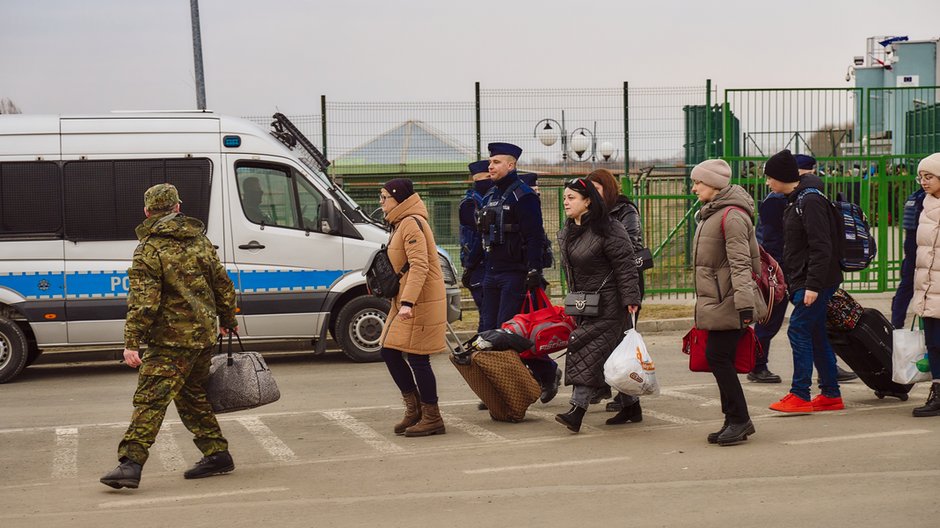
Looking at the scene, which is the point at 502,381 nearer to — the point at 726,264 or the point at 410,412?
the point at 410,412

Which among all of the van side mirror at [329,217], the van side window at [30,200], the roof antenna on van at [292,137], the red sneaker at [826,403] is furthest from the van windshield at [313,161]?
the red sneaker at [826,403]

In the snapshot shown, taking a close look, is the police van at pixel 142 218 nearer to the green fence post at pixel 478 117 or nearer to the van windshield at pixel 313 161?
the van windshield at pixel 313 161

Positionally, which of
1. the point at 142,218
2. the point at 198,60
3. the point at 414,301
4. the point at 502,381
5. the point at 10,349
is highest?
the point at 198,60

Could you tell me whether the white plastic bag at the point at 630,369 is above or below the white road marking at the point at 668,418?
above

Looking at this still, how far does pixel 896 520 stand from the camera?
18.4ft

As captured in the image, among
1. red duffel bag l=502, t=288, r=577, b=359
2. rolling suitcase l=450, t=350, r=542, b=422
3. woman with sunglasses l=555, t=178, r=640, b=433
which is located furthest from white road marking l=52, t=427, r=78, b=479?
woman with sunglasses l=555, t=178, r=640, b=433

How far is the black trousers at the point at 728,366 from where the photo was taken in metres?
7.57

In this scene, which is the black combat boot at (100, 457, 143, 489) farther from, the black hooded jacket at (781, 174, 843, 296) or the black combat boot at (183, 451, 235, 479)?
the black hooded jacket at (781, 174, 843, 296)

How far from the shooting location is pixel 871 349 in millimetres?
8852

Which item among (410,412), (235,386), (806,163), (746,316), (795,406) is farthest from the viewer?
(806,163)

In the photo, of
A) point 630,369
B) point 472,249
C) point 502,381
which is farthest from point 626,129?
point 630,369

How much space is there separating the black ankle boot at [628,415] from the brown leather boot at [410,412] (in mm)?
1346

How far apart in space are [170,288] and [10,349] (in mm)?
5802

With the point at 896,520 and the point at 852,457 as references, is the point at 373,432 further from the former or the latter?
the point at 896,520
